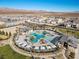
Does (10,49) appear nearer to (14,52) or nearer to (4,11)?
(14,52)

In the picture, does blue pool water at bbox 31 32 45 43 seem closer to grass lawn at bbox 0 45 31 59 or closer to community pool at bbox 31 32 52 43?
community pool at bbox 31 32 52 43

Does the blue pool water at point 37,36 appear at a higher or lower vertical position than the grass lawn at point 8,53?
higher

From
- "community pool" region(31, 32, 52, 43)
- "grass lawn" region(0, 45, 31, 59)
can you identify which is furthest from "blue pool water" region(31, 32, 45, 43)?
"grass lawn" region(0, 45, 31, 59)

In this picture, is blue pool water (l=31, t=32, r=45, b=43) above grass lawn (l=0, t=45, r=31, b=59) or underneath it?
above

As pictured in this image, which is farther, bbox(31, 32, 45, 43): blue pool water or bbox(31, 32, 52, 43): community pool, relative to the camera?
bbox(31, 32, 45, 43): blue pool water

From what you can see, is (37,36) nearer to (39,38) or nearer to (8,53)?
(39,38)

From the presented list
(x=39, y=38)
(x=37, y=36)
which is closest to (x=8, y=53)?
(x=39, y=38)

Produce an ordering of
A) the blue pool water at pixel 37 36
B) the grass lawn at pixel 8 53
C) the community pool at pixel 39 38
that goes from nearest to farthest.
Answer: the grass lawn at pixel 8 53 < the community pool at pixel 39 38 < the blue pool water at pixel 37 36

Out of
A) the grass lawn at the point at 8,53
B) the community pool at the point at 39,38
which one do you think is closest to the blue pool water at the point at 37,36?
the community pool at the point at 39,38

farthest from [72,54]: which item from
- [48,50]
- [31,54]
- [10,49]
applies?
[10,49]

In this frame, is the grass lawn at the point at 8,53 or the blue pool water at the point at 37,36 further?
the blue pool water at the point at 37,36

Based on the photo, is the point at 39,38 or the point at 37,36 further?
the point at 37,36

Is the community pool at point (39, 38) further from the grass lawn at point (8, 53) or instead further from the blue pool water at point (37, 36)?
the grass lawn at point (8, 53)

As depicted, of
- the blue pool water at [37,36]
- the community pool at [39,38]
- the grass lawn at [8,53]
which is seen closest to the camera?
the grass lawn at [8,53]
